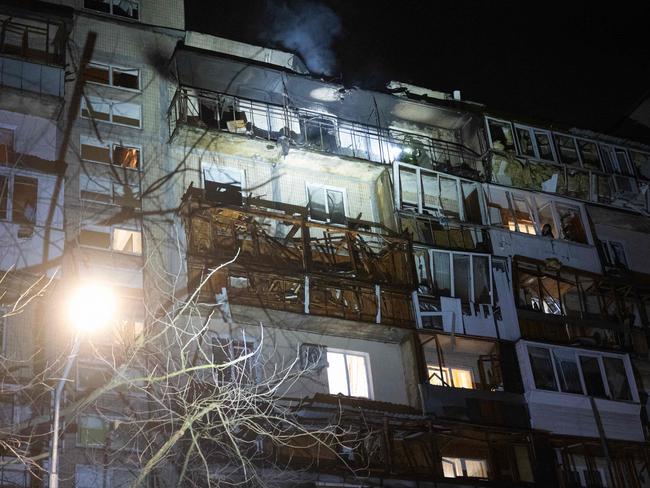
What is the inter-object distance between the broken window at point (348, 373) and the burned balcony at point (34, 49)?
437 inches

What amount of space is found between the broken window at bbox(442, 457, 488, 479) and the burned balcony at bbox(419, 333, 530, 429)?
151 centimetres

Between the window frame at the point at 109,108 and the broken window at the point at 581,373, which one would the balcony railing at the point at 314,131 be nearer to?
the window frame at the point at 109,108

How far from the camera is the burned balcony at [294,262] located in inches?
944

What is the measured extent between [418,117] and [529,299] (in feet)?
27.8

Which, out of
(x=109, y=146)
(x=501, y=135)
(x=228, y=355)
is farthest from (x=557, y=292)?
(x=109, y=146)

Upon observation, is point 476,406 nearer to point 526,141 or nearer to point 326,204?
point 326,204

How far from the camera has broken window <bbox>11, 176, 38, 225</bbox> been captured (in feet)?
75.9

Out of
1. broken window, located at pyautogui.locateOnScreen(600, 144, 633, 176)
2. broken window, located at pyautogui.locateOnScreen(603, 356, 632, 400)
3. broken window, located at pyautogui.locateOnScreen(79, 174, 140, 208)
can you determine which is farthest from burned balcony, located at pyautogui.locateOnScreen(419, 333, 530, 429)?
broken window, located at pyautogui.locateOnScreen(600, 144, 633, 176)

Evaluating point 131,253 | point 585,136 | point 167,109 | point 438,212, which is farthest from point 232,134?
point 585,136

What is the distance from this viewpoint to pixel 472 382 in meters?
27.2

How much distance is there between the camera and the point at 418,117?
33.4 m

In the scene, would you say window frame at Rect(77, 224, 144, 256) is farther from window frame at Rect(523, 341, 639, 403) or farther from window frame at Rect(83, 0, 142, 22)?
window frame at Rect(523, 341, 639, 403)

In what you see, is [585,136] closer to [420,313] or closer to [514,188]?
[514,188]

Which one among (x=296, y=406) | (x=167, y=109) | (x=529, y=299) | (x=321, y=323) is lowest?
(x=296, y=406)
